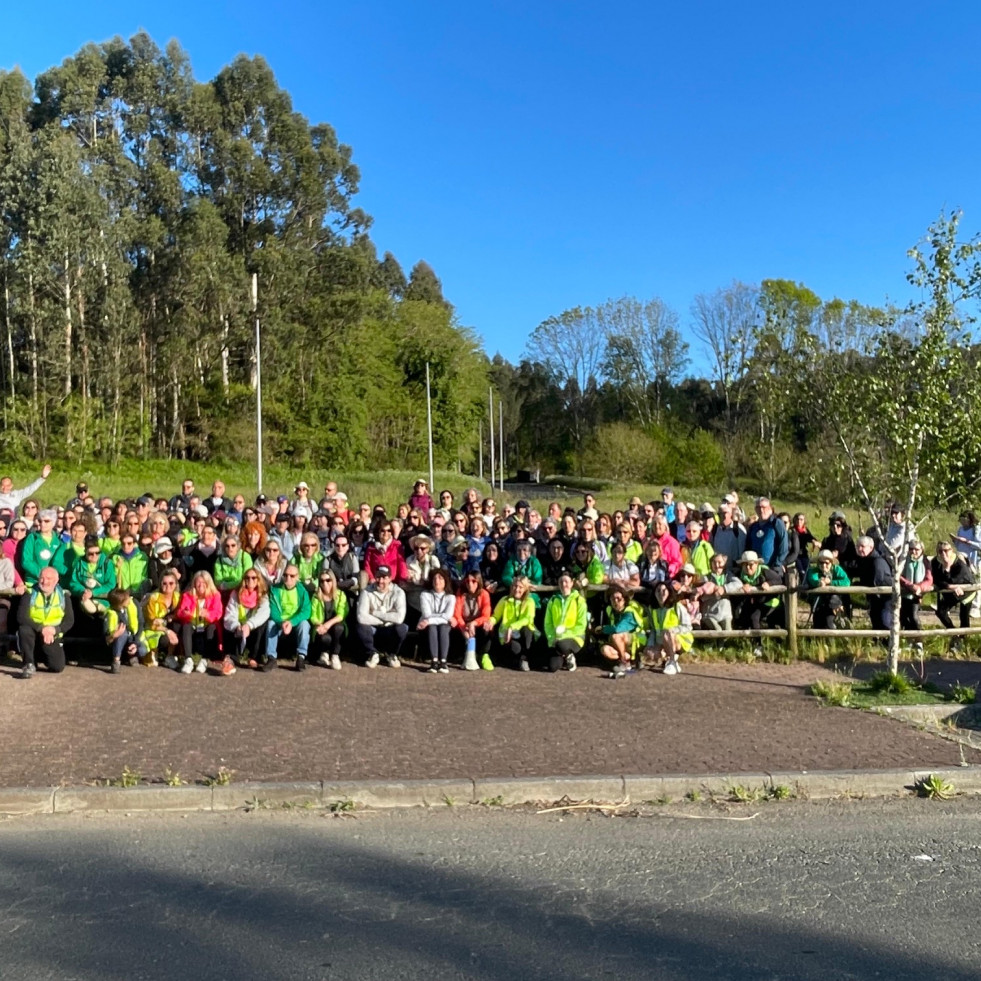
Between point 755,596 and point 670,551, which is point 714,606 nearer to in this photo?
point 755,596

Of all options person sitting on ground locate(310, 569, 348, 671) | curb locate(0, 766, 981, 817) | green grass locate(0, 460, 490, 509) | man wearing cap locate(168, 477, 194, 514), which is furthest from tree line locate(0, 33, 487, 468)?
curb locate(0, 766, 981, 817)

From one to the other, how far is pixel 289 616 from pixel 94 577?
238 cm

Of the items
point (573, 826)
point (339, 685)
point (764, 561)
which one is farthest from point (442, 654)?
point (573, 826)

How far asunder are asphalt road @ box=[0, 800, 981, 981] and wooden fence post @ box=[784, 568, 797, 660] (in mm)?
5383

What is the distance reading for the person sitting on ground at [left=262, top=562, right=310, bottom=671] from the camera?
1200 centimetres

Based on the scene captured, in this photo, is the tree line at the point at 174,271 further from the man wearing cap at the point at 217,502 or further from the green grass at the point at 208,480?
the man wearing cap at the point at 217,502

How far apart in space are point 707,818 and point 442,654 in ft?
18.1

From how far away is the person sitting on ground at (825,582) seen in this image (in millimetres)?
13266

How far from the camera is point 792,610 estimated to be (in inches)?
505

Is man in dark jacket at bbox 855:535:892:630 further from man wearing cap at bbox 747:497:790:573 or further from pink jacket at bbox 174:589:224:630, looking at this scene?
pink jacket at bbox 174:589:224:630

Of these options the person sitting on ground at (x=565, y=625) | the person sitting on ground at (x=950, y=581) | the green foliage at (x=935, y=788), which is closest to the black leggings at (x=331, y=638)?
the person sitting on ground at (x=565, y=625)

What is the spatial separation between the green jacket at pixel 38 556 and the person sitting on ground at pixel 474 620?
190 inches

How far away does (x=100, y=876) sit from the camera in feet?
Result: 19.0

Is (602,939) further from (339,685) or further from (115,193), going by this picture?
(115,193)
